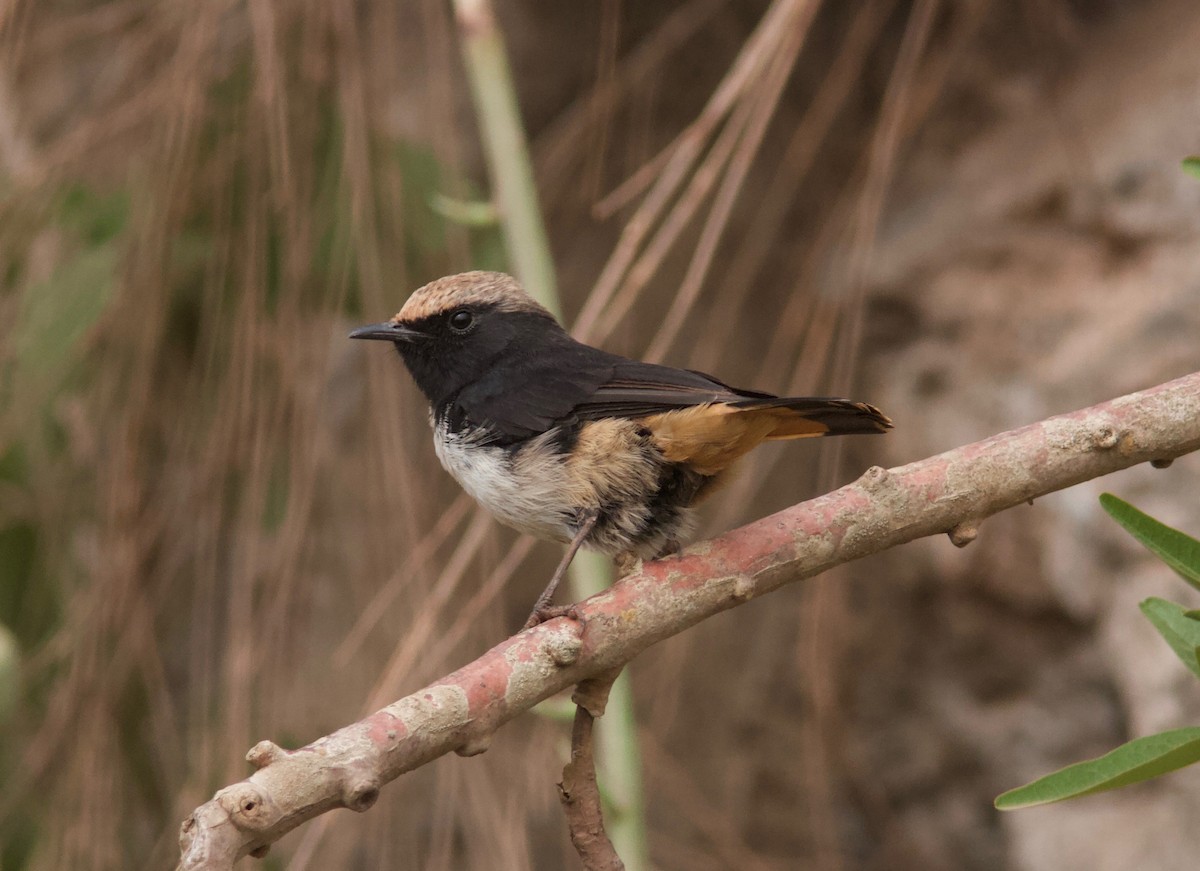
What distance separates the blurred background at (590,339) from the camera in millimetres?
2977

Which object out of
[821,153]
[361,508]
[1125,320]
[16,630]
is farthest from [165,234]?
[1125,320]

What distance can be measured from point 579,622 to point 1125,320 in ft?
7.59

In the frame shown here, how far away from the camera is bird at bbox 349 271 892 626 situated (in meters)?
2.19

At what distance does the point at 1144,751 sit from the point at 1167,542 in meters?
0.29

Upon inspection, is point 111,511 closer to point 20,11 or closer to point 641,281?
point 20,11

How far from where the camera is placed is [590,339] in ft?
9.94

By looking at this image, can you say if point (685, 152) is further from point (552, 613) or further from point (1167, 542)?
point (1167, 542)

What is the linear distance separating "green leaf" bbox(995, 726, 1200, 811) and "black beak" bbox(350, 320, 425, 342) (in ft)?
4.70

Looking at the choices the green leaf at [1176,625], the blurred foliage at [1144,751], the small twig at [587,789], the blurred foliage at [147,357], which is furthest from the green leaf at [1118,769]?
the blurred foliage at [147,357]

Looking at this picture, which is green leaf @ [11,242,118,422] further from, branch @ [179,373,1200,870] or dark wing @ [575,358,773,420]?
branch @ [179,373,1200,870]

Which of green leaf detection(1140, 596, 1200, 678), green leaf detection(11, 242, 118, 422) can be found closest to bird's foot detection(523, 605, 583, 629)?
green leaf detection(1140, 596, 1200, 678)

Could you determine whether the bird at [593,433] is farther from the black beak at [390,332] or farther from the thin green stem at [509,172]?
the thin green stem at [509,172]

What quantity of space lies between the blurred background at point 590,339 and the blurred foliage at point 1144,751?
0.97 m

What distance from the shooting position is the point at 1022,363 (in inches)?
149
